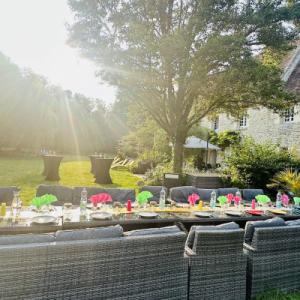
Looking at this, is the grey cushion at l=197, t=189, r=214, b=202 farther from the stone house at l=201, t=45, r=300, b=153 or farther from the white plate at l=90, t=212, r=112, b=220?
the stone house at l=201, t=45, r=300, b=153

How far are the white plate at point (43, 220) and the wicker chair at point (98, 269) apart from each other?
123 centimetres

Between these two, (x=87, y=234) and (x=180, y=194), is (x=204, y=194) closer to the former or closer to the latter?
(x=180, y=194)

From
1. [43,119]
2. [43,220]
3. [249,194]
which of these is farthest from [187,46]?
[43,119]

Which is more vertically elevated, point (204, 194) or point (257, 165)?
point (257, 165)

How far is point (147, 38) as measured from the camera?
32.3 ft

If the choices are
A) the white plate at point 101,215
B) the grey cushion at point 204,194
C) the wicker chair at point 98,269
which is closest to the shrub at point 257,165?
the grey cushion at point 204,194

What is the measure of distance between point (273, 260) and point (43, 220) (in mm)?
2722

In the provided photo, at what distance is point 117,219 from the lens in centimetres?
399

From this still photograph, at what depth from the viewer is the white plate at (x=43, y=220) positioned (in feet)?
11.8

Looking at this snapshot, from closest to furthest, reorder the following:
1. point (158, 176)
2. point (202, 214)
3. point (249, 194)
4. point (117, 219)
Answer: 1. point (117, 219)
2. point (202, 214)
3. point (249, 194)
4. point (158, 176)

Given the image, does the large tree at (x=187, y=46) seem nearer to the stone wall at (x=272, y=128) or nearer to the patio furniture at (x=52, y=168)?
the stone wall at (x=272, y=128)

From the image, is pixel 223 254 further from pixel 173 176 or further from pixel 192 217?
pixel 173 176

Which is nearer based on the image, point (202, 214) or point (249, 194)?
point (202, 214)

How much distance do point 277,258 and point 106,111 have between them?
1107 inches
